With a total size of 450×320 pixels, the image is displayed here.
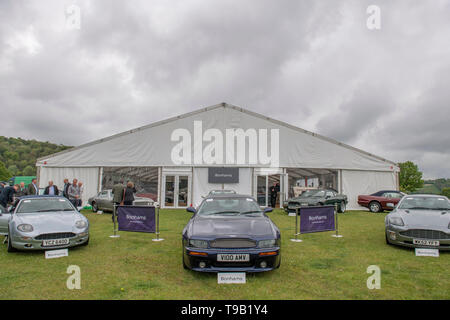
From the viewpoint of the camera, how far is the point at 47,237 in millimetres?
6148

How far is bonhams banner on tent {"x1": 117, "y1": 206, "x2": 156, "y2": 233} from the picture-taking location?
7.55 metres

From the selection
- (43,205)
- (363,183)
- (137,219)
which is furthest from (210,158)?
(43,205)

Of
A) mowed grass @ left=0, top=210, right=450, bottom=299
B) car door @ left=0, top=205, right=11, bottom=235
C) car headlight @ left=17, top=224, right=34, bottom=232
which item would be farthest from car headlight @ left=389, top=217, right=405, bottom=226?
car door @ left=0, top=205, right=11, bottom=235

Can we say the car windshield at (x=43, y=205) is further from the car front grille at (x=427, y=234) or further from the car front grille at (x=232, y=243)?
the car front grille at (x=427, y=234)

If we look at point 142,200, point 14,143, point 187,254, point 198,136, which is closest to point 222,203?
point 187,254

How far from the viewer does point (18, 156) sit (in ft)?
255

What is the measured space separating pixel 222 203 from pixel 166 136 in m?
14.4

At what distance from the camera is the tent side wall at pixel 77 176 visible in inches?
776

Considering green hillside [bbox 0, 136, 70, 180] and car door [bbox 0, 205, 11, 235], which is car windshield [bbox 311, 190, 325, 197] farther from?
green hillside [bbox 0, 136, 70, 180]

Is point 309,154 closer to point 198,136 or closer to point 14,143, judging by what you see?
point 198,136

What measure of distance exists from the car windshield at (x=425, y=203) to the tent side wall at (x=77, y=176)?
18186mm

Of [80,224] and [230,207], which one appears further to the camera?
[80,224]

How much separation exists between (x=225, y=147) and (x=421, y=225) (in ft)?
46.2

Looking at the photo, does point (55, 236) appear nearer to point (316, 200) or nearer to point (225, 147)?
point (316, 200)
